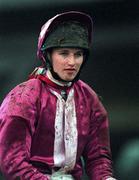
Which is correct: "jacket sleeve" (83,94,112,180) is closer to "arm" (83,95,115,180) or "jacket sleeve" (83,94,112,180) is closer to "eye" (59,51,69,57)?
"arm" (83,95,115,180)

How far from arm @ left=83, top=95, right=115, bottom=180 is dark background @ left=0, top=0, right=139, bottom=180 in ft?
2.43

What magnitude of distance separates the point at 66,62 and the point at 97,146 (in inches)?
9.4

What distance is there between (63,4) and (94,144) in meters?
0.84

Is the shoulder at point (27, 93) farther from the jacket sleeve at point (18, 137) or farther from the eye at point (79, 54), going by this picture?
the eye at point (79, 54)

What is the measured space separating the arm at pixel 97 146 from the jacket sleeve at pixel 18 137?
16 centimetres

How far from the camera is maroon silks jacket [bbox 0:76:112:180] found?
1.46 metres

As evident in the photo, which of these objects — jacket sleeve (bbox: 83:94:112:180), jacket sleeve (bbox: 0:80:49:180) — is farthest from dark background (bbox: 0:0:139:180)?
jacket sleeve (bbox: 0:80:49:180)

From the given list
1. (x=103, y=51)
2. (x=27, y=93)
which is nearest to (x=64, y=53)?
(x=27, y=93)

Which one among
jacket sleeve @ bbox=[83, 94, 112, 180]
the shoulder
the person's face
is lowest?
jacket sleeve @ bbox=[83, 94, 112, 180]

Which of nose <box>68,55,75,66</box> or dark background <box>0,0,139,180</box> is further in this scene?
dark background <box>0,0,139,180</box>

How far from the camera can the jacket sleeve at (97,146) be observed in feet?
5.21

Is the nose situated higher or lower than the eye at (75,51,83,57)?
lower

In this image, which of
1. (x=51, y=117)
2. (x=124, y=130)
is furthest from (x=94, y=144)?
(x=124, y=130)

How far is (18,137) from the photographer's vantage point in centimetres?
147
